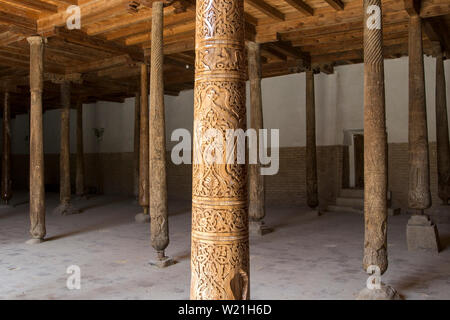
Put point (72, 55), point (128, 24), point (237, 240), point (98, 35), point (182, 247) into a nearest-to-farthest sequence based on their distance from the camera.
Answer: point (237, 240), point (182, 247), point (128, 24), point (98, 35), point (72, 55)

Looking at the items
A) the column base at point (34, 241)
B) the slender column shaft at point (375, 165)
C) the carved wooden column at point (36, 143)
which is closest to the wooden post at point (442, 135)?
the slender column shaft at point (375, 165)

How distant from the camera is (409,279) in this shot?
5602mm

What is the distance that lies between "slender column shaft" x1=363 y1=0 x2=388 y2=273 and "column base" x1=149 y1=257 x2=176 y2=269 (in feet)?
9.98

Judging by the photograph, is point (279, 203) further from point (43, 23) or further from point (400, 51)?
point (43, 23)

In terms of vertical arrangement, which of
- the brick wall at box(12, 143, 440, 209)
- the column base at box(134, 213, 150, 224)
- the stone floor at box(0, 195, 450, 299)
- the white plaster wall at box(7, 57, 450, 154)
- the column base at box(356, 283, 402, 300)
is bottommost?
the stone floor at box(0, 195, 450, 299)

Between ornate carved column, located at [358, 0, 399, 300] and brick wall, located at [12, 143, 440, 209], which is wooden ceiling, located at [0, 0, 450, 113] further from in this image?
ornate carved column, located at [358, 0, 399, 300]

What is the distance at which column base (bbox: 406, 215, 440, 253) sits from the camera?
7180 millimetres

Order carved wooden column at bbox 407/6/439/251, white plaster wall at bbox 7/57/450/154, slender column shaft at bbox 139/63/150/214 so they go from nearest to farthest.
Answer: carved wooden column at bbox 407/6/439/251 < slender column shaft at bbox 139/63/150/214 < white plaster wall at bbox 7/57/450/154

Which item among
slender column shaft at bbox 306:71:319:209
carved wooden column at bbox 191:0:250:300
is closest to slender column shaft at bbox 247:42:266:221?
slender column shaft at bbox 306:71:319:209

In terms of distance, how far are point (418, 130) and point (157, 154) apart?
15.0ft

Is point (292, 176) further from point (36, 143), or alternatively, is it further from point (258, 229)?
point (36, 143)

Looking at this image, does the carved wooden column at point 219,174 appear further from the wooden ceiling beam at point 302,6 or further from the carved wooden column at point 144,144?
the carved wooden column at point 144,144

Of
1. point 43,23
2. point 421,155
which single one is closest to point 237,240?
point 421,155
